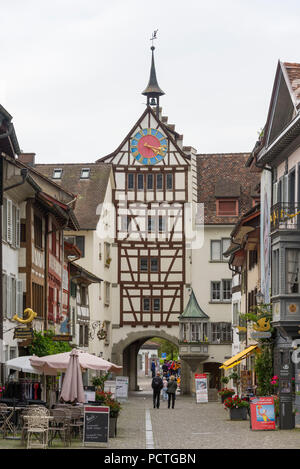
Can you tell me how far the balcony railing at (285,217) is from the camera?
104 feet

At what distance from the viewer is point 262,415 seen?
92.1 feet

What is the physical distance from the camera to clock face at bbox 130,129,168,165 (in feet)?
231

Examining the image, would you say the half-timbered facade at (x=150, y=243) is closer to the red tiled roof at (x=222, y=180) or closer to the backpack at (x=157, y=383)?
the red tiled roof at (x=222, y=180)

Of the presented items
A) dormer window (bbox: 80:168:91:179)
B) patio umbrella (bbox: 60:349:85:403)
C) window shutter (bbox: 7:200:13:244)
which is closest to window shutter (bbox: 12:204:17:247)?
window shutter (bbox: 7:200:13:244)

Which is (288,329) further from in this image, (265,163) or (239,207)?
(239,207)

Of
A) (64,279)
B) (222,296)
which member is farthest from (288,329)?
(222,296)

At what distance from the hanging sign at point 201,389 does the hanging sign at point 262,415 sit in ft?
80.3

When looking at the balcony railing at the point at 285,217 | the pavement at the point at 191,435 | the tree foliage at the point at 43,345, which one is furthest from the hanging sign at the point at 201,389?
the balcony railing at the point at 285,217

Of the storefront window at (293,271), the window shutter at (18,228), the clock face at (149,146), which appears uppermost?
the clock face at (149,146)

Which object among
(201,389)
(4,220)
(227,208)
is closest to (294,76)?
(4,220)

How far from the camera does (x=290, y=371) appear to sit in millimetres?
31672

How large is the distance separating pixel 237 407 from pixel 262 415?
6.59m

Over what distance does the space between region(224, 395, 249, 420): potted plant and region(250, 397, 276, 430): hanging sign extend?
619 cm
